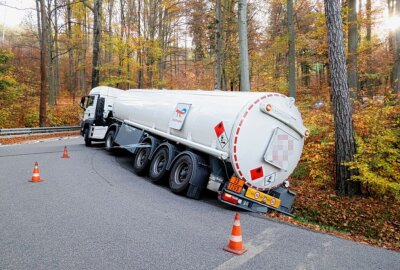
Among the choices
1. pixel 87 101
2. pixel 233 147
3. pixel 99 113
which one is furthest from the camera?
pixel 87 101

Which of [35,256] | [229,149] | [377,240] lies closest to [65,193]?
[35,256]

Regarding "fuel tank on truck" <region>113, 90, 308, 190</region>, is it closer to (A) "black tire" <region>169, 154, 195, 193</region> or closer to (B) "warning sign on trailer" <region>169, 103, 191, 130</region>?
(B) "warning sign on trailer" <region>169, 103, 191, 130</region>

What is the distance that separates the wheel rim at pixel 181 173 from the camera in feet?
27.2

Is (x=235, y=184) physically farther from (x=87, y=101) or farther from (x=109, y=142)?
(x=87, y=101)

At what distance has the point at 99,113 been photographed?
51.1ft

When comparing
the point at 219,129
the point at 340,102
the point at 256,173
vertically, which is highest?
the point at 340,102

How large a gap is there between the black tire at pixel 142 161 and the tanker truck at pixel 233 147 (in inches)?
12.7

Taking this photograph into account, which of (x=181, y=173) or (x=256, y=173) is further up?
(x=256, y=173)

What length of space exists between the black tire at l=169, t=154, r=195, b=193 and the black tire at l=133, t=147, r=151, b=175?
1.70 m

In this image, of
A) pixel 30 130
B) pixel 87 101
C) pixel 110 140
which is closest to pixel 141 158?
pixel 110 140

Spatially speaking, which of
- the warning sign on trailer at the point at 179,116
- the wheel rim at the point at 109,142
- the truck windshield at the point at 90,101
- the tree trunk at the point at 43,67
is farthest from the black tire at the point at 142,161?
the tree trunk at the point at 43,67

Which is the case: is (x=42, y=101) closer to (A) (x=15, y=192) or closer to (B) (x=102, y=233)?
(A) (x=15, y=192)

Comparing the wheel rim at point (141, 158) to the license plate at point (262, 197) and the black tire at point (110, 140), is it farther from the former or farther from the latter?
the license plate at point (262, 197)

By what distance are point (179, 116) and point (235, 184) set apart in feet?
9.37
